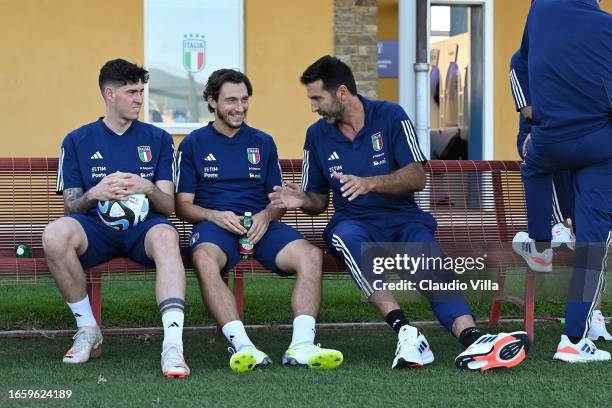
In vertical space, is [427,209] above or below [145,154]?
below

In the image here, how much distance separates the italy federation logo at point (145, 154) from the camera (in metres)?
5.84

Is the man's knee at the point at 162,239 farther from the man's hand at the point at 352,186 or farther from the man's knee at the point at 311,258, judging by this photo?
the man's hand at the point at 352,186

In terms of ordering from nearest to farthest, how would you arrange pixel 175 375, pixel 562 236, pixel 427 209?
pixel 175 375 → pixel 562 236 → pixel 427 209

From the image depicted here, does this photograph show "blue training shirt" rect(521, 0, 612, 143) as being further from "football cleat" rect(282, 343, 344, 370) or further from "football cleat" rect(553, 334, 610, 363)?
"football cleat" rect(282, 343, 344, 370)

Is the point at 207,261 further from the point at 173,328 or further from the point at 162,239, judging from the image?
the point at 173,328

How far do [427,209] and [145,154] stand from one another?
191 centimetres

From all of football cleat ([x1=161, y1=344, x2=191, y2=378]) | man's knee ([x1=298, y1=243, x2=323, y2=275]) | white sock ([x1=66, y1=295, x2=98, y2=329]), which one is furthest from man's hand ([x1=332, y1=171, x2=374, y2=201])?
white sock ([x1=66, y1=295, x2=98, y2=329])

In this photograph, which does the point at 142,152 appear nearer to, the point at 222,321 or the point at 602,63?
the point at 222,321

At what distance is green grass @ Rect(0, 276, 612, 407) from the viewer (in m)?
4.53

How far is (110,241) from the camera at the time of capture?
18.4 ft

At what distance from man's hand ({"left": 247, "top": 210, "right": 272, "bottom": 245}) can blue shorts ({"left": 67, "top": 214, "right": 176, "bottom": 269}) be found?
1.36ft

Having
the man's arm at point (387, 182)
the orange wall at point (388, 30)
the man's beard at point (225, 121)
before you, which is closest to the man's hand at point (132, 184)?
the man's beard at point (225, 121)

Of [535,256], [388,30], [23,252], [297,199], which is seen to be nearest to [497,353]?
[535,256]

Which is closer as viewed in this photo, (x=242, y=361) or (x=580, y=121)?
(x=242, y=361)
